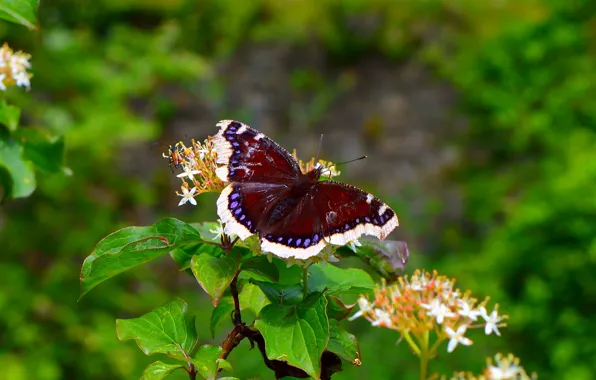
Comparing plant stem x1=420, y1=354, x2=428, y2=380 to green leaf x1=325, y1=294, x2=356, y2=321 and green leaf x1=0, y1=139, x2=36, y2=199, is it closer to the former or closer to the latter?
green leaf x1=325, y1=294, x2=356, y2=321

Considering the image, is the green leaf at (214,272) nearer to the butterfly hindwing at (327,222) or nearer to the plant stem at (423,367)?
the butterfly hindwing at (327,222)

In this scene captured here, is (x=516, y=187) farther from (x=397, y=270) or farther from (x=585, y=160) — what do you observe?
(x=397, y=270)

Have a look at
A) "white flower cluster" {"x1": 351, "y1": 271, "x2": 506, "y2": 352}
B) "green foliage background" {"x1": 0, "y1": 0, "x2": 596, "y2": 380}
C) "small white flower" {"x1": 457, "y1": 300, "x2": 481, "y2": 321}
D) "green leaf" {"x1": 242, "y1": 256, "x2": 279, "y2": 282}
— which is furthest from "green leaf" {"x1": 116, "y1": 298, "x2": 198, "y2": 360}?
"green foliage background" {"x1": 0, "y1": 0, "x2": 596, "y2": 380}

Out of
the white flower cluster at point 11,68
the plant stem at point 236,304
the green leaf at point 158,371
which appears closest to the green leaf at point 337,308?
the plant stem at point 236,304

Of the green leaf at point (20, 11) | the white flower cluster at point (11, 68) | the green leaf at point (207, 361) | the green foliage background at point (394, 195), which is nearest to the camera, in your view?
the green leaf at point (207, 361)

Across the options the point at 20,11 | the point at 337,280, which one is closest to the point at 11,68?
the point at 20,11

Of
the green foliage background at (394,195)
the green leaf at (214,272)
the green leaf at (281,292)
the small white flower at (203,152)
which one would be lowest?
the green leaf at (214,272)

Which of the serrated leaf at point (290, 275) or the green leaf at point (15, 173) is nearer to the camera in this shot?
the serrated leaf at point (290, 275)
